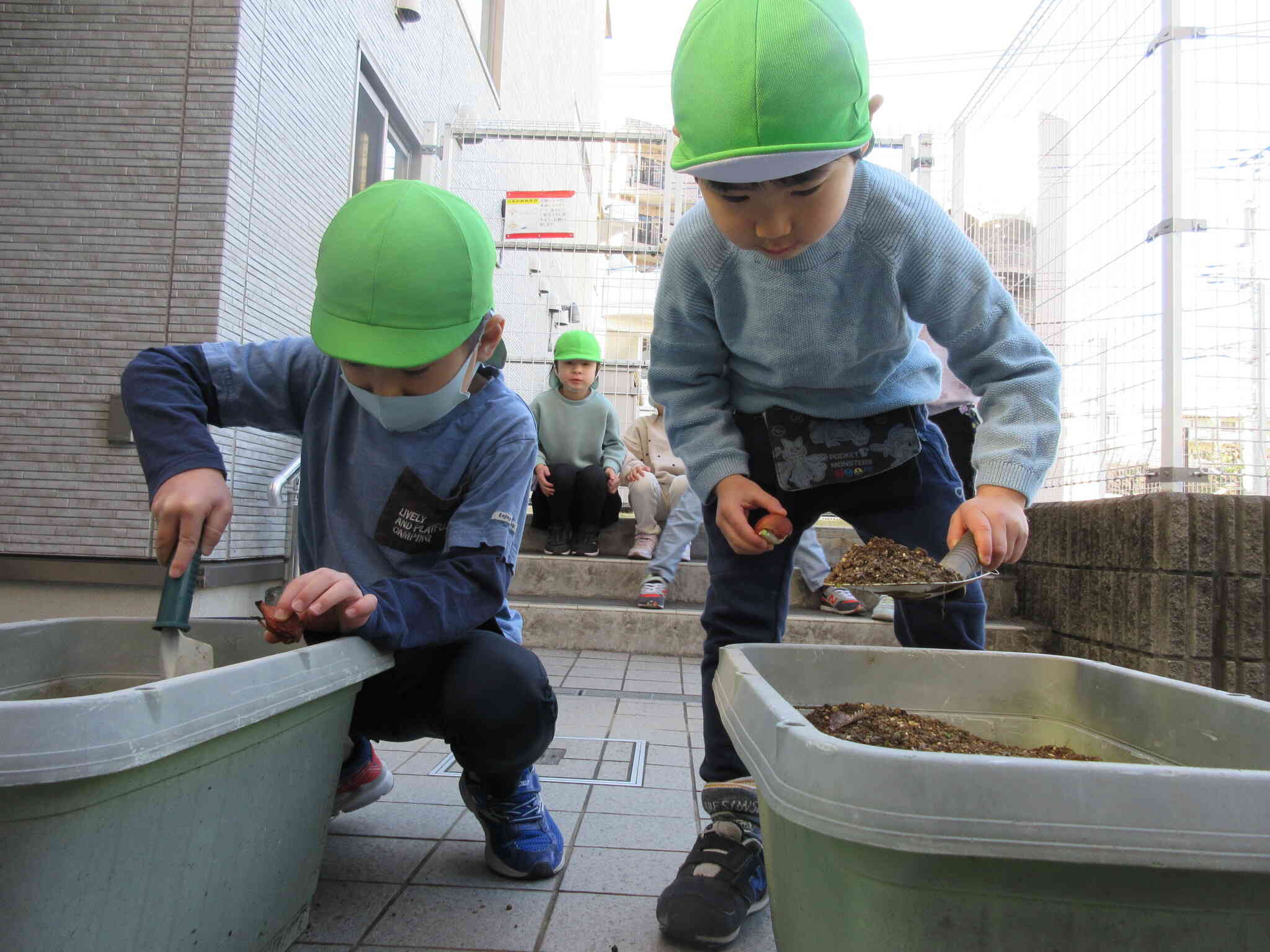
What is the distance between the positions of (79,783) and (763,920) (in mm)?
1087

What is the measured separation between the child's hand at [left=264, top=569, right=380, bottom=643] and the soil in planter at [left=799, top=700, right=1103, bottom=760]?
63 cm

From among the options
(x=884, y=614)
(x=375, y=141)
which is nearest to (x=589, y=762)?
(x=884, y=614)

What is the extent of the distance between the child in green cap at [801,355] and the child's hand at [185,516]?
31.0 inches

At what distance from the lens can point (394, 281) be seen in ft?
4.71

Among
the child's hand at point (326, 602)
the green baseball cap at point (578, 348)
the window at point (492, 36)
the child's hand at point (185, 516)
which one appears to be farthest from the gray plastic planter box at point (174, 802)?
the window at point (492, 36)

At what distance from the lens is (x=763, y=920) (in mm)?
1516

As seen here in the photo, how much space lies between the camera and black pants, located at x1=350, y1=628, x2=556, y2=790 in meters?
1.52

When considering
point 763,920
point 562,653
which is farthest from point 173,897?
point 562,653

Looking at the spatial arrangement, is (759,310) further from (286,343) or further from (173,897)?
(173,897)

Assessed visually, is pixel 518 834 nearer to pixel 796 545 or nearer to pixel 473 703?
pixel 473 703

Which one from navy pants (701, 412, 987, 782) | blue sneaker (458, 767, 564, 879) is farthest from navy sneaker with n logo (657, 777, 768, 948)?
blue sneaker (458, 767, 564, 879)

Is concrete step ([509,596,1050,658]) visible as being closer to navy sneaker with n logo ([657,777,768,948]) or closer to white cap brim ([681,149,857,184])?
navy sneaker with n logo ([657,777,768,948])

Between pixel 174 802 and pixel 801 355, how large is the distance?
3.76 feet

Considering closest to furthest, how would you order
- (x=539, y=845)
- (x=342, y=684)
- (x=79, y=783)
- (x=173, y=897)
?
(x=79, y=783) → (x=173, y=897) → (x=342, y=684) → (x=539, y=845)
